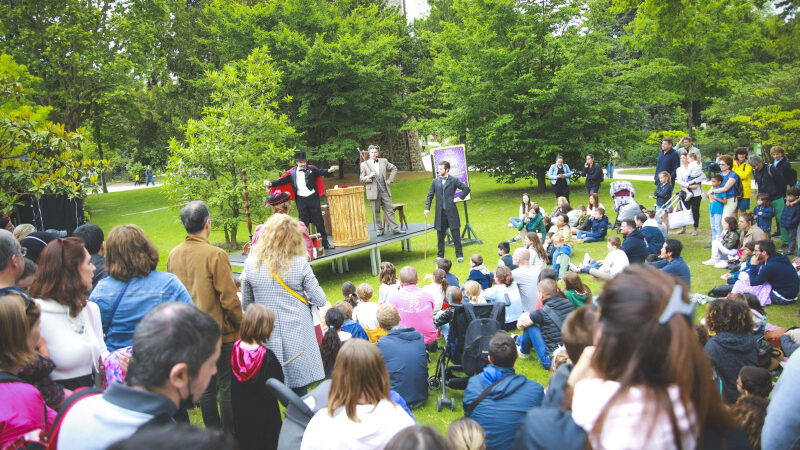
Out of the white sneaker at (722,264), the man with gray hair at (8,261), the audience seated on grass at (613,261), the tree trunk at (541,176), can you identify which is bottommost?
the white sneaker at (722,264)

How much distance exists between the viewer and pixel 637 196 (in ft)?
59.1

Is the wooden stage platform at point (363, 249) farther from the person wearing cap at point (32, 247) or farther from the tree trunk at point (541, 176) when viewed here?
the tree trunk at point (541, 176)

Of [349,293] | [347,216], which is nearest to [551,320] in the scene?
[349,293]

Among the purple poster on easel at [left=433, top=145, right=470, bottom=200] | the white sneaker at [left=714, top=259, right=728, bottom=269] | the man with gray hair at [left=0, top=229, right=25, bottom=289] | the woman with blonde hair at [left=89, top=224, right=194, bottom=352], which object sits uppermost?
the purple poster on easel at [left=433, top=145, right=470, bottom=200]

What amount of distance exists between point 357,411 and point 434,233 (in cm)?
1248

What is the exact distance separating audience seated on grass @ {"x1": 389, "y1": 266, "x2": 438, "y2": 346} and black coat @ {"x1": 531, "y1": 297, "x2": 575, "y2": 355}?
125 centimetres

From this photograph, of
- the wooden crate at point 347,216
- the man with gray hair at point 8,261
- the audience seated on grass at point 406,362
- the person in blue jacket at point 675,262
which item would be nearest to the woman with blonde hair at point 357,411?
the audience seated on grass at point 406,362

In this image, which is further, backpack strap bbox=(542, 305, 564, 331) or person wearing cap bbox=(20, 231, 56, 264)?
backpack strap bbox=(542, 305, 564, 331)

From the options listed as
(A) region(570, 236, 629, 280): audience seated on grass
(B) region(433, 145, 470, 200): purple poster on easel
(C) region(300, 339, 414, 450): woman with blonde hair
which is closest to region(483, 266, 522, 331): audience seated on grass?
(A) region(570, 236, 629, 280): audience seated on grass

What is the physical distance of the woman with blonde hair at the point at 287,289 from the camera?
4500 millimetres

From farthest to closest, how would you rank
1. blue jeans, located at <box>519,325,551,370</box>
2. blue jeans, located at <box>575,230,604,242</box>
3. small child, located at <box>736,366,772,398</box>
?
blue jeans, located at <box>575,230,604,242</box>
blue jeans, located at <box>519,325,551,370</box>
small child, located at <box>736,366,772,398</box>

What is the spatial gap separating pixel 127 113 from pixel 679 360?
28753 mm

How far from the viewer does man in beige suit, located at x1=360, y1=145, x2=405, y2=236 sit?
11742 mm

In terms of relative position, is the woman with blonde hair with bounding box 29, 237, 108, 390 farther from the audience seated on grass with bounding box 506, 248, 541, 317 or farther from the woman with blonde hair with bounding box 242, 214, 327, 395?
the audience seated on grass with bounding box 506, 248, 541, 317
